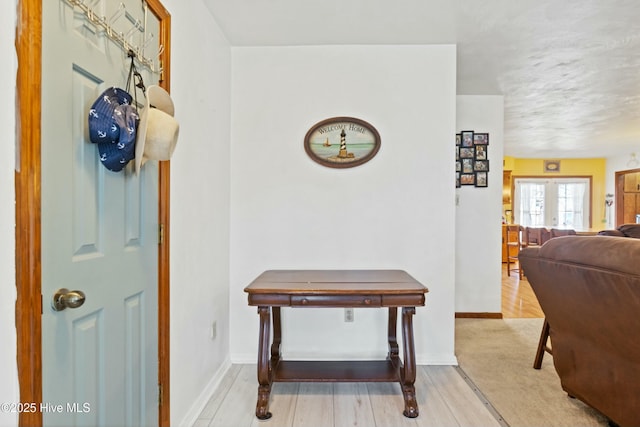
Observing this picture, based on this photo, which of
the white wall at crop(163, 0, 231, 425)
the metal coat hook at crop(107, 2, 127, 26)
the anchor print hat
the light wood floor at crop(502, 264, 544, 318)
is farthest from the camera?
the light wood floor at crop(502, 264, 544, 318)

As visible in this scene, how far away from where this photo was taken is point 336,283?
208 cm

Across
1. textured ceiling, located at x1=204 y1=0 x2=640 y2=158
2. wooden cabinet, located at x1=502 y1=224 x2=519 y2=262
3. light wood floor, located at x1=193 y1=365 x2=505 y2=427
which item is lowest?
light wood floor, located at x1=193 y1=365 x2=505 y2=427

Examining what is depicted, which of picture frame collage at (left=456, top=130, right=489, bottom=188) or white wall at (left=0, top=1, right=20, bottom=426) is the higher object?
picture frame collage at (left=456, top=130, right=489, bottom=188)

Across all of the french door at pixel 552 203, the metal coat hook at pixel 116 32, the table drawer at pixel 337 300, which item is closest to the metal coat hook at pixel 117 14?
the metal coat hook at pixel 116 32

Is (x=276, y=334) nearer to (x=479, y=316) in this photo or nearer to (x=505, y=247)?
(x=479, y=316)

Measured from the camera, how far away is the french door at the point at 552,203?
27.1 ft

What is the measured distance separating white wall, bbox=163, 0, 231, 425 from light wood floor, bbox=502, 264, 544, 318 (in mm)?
3167

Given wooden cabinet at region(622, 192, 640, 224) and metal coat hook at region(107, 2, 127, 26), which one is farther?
wooden cabinet at region(622, 192, 640, 224)

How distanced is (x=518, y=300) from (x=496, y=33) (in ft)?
11.0

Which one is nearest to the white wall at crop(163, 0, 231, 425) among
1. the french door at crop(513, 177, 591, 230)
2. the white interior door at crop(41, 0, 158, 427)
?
the white interior door at crop(41, 0, 158, 427)

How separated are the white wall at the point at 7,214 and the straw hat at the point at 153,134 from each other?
0.34 metres

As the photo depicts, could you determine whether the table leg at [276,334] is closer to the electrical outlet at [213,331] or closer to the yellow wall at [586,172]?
the electrical outlet at [213,331]

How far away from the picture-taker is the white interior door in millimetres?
971

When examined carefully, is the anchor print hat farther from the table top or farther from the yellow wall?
the yellow wall
